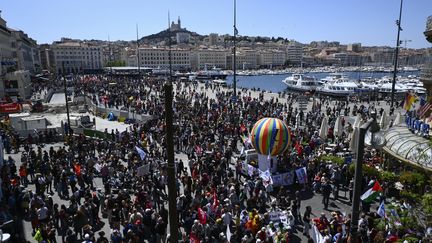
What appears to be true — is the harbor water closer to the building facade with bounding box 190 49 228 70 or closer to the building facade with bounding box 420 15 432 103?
the building facade with bounding box 190 49 228 70

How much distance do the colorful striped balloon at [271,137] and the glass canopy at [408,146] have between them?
16.5 feet

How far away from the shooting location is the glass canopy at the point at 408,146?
14586mm

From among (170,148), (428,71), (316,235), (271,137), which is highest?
(428,71)

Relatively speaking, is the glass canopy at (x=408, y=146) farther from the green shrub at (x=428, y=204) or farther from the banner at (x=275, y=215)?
the green shrub at (x=428, y=204)

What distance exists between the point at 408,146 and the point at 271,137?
6135 millimetres

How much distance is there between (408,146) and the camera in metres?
16.0

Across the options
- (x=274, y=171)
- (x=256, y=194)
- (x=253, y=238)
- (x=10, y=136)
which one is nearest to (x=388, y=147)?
(x=274, y=171)

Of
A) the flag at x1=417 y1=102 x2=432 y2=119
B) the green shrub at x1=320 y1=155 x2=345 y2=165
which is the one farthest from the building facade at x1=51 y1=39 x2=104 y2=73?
the flag at x1=417 y1=102 x2=432 y2=119

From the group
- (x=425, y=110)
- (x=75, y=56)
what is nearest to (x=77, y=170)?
(x=425, y=110)

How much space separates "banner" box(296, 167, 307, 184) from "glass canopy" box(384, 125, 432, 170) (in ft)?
14.0

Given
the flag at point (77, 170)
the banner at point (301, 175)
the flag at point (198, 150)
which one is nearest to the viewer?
the flag at point (77, 170)

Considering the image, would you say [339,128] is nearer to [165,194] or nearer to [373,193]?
[373,193]

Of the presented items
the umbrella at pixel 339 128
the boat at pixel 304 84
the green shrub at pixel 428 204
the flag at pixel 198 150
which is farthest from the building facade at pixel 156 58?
the green shrub at pixel 428 204

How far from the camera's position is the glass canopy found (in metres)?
14.6
